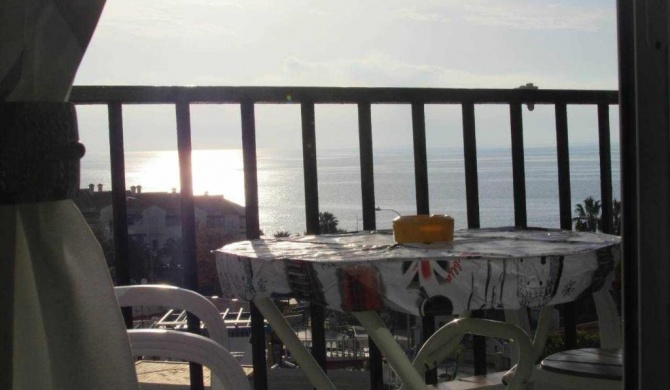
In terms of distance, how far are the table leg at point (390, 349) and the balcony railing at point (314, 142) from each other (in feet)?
3.30

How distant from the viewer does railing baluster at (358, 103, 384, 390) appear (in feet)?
9.38

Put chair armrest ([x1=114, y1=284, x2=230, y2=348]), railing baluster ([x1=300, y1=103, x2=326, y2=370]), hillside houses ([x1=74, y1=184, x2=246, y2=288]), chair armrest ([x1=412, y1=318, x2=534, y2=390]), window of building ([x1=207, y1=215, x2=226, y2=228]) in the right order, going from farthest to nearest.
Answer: window of building ([x1=207, y1=215, x2=226, y2=228])
railing baluster ([x1=300, y1=103, x2=326, y2=370])
hillside houses ([x1=74, y1=184, x2=246, y2=288])
chair armrest ([x1=412, y1=318, x2=534, y2=390])
chair armrest ([x1=114, y1=284, x2=230, y2=348])

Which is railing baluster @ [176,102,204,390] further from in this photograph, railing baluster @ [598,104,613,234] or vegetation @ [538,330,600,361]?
railing baluster @ [598,104,613,234]

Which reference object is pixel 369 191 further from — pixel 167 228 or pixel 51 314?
pixel 51 314

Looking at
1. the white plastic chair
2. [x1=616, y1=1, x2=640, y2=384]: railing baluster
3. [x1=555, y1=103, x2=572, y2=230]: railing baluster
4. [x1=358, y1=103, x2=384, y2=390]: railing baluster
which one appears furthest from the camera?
[x1=555, y1=103, x2=572, y2=230]: railing baluster

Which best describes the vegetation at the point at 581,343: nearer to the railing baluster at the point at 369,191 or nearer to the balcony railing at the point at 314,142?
the balcony railing at the point at 314,142

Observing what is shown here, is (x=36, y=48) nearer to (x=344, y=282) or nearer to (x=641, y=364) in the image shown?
(x=641, y=364)

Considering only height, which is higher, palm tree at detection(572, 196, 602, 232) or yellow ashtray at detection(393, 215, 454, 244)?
yellow ashtray at detection(393, 215, 454, 244)

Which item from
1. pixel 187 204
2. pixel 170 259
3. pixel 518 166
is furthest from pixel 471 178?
pixel 170 259

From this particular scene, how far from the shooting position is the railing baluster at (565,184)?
3205 millimetres

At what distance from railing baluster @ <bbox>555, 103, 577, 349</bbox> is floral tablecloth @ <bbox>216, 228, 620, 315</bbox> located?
1.39 metres

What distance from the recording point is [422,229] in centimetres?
191

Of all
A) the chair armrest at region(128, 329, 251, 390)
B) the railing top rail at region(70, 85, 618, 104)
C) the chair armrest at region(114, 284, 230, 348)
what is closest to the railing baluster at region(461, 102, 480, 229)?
the railing top rail at region(70, 85, 618, 104)

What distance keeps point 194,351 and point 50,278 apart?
548 mm
